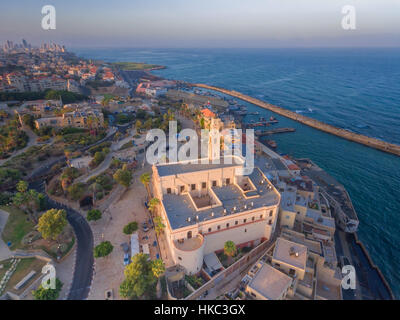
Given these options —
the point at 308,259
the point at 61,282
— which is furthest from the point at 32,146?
the point at 308,259

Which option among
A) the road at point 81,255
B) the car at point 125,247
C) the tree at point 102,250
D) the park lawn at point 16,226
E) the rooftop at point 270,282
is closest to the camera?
the rooftop at point 270,282

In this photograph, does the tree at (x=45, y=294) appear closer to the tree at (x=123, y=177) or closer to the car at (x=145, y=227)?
the car at (x=145, y=227)

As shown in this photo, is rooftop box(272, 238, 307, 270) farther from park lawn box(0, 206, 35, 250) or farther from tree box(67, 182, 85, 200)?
park lawn box(0, 206, 35, 250)

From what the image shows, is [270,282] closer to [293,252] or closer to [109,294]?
[293,252]

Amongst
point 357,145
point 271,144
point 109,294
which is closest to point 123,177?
point 109,294

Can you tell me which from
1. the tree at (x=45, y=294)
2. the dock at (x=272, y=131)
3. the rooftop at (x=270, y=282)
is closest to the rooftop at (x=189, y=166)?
the rooftop at (x=270, y=282)
